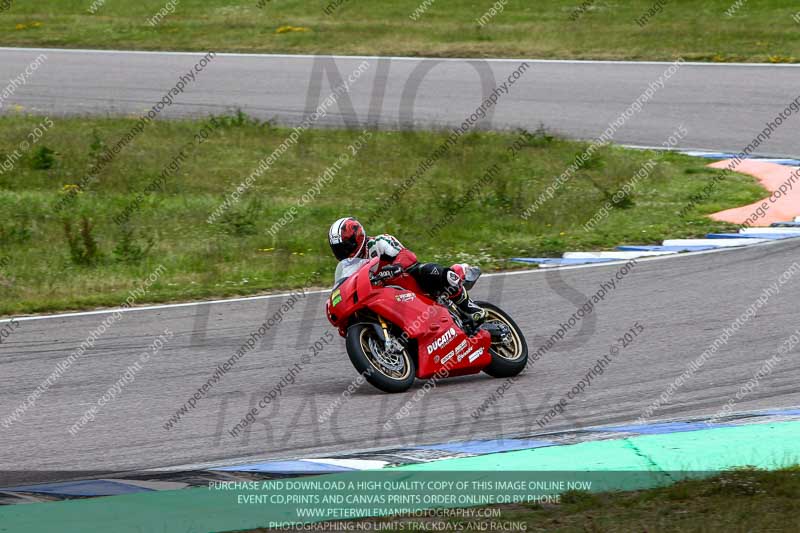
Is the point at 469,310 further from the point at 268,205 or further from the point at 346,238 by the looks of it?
the point at 268,205

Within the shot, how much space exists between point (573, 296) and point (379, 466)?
223 inches

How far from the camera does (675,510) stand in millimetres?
6070

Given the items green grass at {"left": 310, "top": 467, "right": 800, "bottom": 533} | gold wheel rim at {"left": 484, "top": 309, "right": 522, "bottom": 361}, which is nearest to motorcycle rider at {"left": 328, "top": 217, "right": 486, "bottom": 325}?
gold wheel rim at {"left": 484, "top": 309, "right": 522, "bottom": 361}

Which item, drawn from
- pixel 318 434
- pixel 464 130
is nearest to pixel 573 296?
pixel 318 434

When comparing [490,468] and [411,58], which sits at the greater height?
[490,468]

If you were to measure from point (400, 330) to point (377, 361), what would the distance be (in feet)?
1.08

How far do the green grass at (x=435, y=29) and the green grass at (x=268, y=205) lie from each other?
21.8 feet

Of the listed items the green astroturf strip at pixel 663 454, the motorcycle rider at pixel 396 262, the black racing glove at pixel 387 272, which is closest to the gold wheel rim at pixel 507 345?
the motorcycle rider at pixel 396 262

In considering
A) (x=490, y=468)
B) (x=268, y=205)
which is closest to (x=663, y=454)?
(x=490, y=468)

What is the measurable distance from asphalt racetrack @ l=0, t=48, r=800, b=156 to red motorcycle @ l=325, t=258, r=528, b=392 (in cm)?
1101

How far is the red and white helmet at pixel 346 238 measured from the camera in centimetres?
920

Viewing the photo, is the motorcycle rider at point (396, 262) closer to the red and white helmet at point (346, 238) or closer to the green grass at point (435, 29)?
the red and white helmet at point (346, 238)

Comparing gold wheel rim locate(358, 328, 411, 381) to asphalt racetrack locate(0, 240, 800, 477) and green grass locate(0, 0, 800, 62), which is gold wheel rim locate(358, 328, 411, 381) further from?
green grass locate(0, 0, 800, 62)

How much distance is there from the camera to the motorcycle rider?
9.21m
